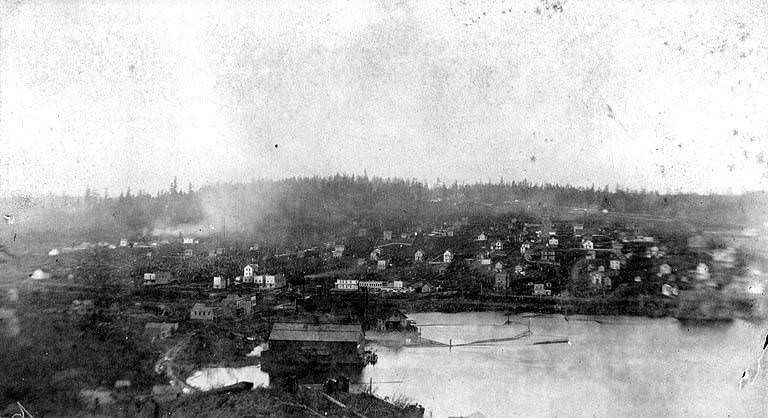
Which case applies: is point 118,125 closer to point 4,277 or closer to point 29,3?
point 29,3

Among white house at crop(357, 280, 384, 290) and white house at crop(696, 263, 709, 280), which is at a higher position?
white house at crop(696, 263, 709, 280)

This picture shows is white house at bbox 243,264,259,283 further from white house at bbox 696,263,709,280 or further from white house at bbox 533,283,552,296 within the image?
white house at bbox 696,263,709,280

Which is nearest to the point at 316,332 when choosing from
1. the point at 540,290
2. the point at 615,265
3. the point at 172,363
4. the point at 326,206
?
the point at 326,206

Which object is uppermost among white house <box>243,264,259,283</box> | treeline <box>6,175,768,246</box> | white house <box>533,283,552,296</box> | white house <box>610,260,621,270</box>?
treeline <box>6,175,768,246</box>

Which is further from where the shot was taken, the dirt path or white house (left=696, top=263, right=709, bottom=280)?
white house (left=696, top=263, right=709, bottom=280)

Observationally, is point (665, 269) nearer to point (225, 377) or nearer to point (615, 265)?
point (615, 265)

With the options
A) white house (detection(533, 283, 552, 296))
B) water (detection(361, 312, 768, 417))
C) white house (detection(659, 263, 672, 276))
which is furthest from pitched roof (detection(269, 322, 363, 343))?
white house (detection(659, 263, 672, 276))

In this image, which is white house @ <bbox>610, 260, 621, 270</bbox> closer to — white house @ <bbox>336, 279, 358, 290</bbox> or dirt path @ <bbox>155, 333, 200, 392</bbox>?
white house @ <bbox>336, 279, 358, 290</bbox>
